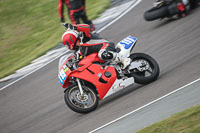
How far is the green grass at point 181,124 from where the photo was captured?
14.4ft

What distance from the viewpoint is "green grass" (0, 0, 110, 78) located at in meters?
13.6

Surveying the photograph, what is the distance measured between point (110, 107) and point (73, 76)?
965 millimetres

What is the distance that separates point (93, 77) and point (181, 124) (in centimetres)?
262

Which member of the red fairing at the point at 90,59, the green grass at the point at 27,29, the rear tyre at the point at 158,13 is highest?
the green grass at the point at 27,29

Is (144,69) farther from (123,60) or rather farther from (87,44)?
(87,44)

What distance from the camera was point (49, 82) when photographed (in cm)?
991

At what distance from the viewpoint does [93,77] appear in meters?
6.84

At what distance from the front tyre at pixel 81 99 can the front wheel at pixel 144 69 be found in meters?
0.99

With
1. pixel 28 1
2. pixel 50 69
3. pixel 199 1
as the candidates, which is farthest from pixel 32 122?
pixel 28 1

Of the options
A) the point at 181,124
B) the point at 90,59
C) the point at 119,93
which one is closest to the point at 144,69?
the point at 119,93

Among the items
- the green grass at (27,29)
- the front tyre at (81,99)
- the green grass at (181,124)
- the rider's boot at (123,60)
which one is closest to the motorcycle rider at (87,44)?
the rider's boot at (123,60)

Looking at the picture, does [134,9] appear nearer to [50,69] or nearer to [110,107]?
[50,69]

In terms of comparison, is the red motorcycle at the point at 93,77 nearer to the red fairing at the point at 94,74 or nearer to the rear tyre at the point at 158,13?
the red fairing at the point at 94,74

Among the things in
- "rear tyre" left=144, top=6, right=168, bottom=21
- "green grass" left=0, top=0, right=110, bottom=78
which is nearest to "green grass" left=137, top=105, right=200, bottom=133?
"rear tyre" left=144, top=6, right=168, bottom=21
